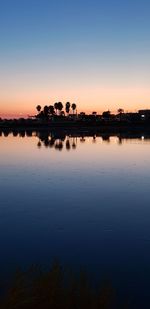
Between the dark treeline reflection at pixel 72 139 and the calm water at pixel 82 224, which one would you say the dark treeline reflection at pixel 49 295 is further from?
the dark treeline reflection at pixel 72 139

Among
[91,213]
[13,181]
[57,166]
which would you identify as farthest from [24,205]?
[57,166]

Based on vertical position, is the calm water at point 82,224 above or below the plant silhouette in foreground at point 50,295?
below

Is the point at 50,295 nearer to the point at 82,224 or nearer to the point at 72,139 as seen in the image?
the point at 82,224

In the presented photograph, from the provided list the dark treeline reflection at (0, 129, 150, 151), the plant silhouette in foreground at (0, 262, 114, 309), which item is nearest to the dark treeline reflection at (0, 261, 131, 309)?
the plant silhouette in foreground at (0, 262, 114, 309)

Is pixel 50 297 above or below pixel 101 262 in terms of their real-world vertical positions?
above

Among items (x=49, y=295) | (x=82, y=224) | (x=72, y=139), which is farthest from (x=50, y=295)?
(x=72, y=139)

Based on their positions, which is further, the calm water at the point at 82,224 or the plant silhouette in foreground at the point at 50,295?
the calm water at the point at 82,224

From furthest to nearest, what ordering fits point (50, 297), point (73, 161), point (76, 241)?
point (73, 161) < point (76, 241) < point (50, 297)

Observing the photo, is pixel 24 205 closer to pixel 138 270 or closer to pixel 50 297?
pixel 138 270

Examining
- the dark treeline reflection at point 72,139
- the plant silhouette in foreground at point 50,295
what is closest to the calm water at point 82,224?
the plant silhouette in foreground at point 50,295

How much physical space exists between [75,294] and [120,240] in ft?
25.9

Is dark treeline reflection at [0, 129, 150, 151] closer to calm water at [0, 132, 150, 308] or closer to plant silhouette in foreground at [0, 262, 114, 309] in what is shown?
calm water at [0, 132, 150, 308]

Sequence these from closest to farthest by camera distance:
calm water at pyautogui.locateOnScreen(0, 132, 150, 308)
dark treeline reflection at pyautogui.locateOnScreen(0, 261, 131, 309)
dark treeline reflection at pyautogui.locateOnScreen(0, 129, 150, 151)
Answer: dark treeline reflection at pyautogui.locateOnScreen(0, 261, 131, 309), calm water at pyautogui.locateOnScreen(0, 132, 150, 308), dark treeline reflection at pyautogui.locateOnScreen(0, 129, 150, 151)

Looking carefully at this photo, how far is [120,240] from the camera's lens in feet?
54.5
